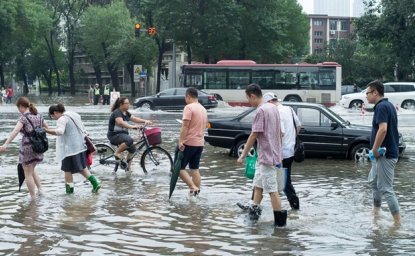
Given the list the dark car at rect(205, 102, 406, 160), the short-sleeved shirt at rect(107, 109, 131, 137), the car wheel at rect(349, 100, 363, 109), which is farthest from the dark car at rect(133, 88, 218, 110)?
the short-sleeved shirt at rect(107, 109, 131, 137)

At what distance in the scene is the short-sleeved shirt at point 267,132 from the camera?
339 inches

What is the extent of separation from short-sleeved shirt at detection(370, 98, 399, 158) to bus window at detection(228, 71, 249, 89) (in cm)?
3549

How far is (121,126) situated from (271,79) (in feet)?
102

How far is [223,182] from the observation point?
504 inches

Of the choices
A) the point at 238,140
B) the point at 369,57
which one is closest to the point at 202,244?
the point at 238,140

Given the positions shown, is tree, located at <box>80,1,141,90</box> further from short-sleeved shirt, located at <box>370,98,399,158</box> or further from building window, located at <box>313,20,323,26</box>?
building window, located at <box>313,20,323,26</box>

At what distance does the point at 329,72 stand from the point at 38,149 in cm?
3445

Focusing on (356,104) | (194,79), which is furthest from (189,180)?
(194,79)

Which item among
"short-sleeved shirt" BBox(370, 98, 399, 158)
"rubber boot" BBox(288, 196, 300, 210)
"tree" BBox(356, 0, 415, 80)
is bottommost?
"rubber boot" BBox(288, 196, 300, 210)

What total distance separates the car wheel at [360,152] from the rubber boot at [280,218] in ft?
25.7

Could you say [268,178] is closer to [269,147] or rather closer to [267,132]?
[269,147]

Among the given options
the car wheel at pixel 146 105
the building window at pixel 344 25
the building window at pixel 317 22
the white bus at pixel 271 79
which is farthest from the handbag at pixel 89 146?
the building window at pixel 344 25

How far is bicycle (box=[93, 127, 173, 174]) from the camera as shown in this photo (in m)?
13.7

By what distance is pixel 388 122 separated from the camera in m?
8.49
